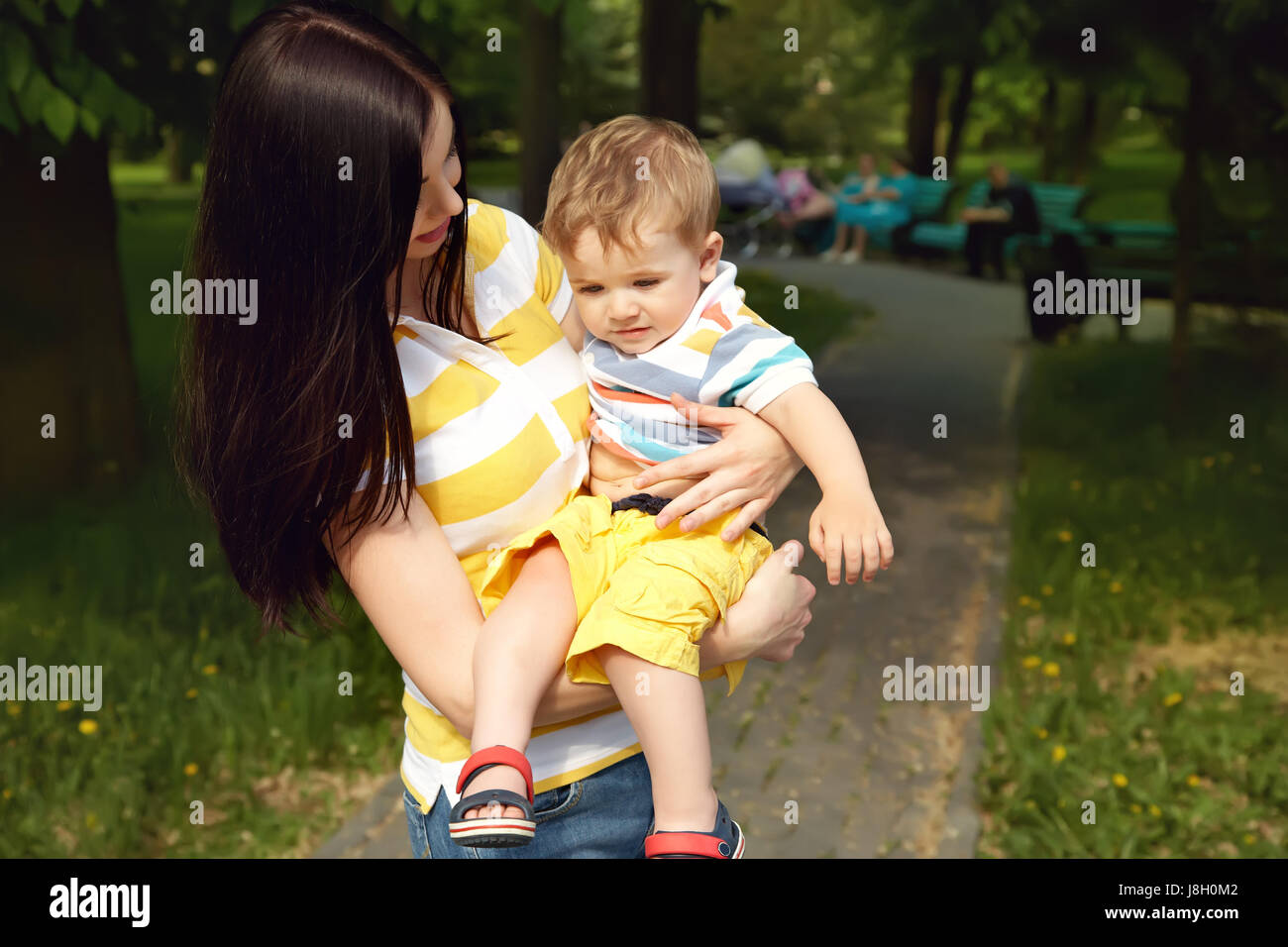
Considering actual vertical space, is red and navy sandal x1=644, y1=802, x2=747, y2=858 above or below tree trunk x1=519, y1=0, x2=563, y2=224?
below

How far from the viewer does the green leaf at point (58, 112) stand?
4.71 meters

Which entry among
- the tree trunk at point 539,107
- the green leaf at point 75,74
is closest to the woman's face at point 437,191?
the green leaf at point 75,74

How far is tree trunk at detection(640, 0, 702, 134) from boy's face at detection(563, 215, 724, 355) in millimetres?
9546

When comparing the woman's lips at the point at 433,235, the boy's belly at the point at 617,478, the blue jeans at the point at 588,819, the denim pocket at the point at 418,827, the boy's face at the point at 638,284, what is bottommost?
the denim pocket at the point at 418,827

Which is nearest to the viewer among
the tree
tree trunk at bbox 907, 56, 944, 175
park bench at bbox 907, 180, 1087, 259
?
the tree

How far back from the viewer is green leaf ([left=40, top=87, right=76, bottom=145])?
4707mm

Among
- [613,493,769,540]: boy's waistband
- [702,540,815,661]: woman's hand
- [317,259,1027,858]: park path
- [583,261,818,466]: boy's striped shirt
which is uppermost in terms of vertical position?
[583,261,818,466]: boy's striped shirt

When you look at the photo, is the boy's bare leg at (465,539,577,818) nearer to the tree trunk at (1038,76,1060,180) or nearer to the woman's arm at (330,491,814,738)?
the woman's arm at (330,491,814,738)

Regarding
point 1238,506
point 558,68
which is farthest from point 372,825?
point 558,68

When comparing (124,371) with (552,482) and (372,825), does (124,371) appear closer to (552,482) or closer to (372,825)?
(372,825)

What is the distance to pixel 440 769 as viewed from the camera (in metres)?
2.13

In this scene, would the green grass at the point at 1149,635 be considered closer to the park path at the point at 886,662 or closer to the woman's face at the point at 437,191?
the park path at the point at 886,662

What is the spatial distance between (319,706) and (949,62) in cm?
886

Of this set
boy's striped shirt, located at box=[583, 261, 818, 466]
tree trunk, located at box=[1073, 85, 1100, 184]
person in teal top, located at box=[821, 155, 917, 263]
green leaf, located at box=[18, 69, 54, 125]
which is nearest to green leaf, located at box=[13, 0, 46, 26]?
green leaf, located at box=[18, 69, 54, 125]
